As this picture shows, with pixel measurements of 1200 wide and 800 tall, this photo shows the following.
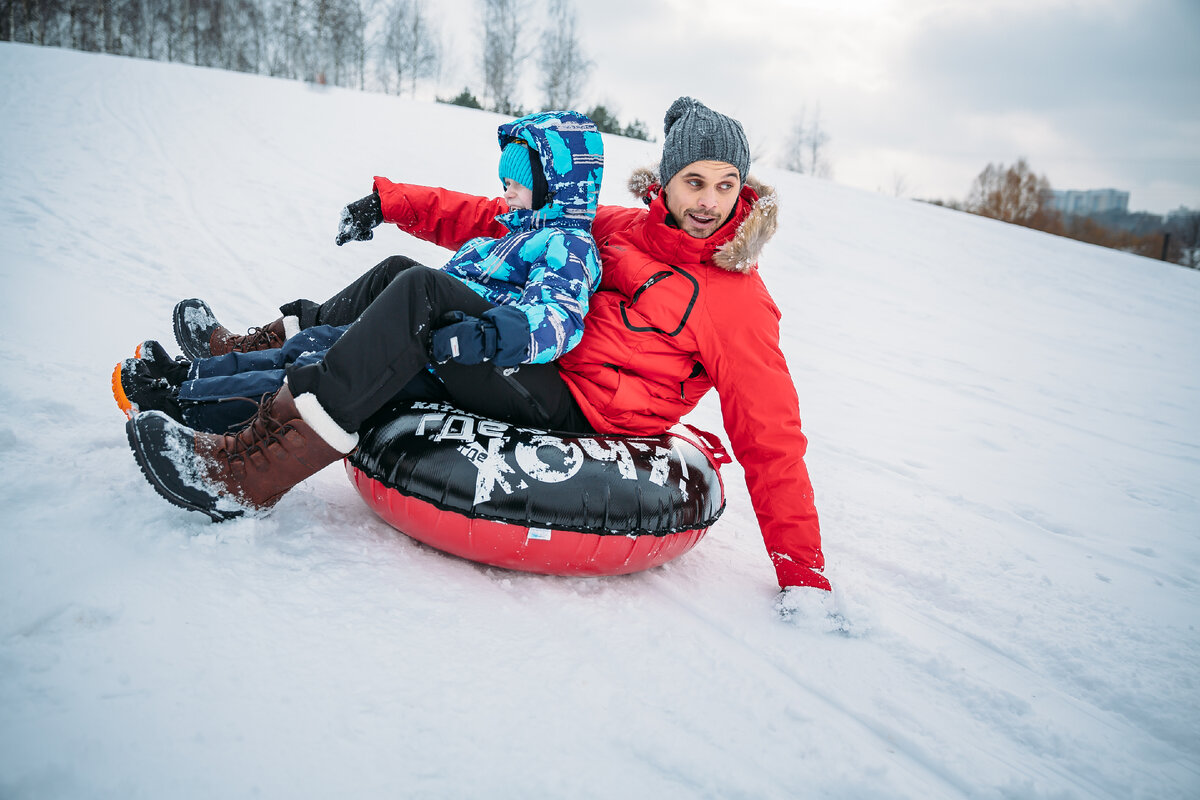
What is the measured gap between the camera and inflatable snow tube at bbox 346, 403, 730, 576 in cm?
181

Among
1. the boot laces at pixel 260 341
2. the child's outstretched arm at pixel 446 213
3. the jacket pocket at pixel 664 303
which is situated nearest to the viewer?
the jacket pocket at pixel 664 303

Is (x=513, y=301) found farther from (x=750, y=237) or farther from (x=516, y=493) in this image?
(x=750, y=237)

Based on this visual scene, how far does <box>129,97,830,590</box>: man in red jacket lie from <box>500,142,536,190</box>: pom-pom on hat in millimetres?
413

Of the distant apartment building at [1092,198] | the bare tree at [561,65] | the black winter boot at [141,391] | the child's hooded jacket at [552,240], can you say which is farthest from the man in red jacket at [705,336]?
the distant apartment building at [1092,198]

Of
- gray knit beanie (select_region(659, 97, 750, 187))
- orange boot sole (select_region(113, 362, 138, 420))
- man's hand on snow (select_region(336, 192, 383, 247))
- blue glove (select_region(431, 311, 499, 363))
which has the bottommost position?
orange boot sole (select_region(113, 362, 138, 420))

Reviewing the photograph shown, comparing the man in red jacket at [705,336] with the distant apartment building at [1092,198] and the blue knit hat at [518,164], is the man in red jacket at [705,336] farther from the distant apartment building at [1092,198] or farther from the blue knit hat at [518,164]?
the distant apartment building at [1092,198]

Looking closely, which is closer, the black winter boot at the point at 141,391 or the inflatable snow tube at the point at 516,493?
the inflatable snow tube at the point at 516,493

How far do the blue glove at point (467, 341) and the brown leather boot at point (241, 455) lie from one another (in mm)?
350

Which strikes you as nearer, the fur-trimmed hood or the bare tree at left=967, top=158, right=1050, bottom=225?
the fur-trimmed hood

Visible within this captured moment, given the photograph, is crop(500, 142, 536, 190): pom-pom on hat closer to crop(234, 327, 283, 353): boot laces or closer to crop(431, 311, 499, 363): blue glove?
crop(431, 311, 499, 363): blue glove

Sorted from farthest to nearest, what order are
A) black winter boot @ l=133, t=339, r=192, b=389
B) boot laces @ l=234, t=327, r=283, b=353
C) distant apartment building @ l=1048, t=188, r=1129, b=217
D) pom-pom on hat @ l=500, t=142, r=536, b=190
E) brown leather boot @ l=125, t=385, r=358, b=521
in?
distant apartment building @ l=1048, t=188, r=1129, b=217, boot laces @ l=234, t=327, r=283, b=353, pom-pom on hat @ l=500, t=142, r=536, b=190, black winter boot @ l=133, t=339, r=192, b=389, brown leather boot @ l=125, t=385, r=358, b=521

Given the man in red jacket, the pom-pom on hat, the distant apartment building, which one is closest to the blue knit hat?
the pom-pom on hat

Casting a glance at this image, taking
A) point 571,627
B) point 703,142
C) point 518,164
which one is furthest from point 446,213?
point 571,627

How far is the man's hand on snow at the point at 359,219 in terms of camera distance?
2.78 meters
